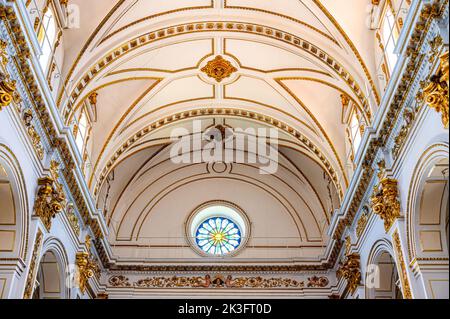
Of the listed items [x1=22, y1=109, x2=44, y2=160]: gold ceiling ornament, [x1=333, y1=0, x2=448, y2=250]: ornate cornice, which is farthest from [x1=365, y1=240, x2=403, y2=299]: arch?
[x1=22, y1=109, x2=44, y2=160]: gold ceiling ornament

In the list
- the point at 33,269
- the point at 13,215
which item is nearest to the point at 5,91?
the point at 13,215

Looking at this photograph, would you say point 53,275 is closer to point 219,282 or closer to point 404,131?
point 219,282

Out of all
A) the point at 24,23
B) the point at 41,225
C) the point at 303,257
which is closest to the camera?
the point at 24,23

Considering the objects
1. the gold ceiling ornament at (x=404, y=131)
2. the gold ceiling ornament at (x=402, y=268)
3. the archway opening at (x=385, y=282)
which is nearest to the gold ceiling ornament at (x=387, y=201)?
the gold ceiling ornament at (x=402, y=268)

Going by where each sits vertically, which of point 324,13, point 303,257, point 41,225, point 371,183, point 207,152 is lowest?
point 41,225

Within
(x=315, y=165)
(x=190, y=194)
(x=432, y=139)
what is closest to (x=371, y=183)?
(x=432, y=139)

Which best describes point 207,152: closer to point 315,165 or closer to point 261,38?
point 315,165

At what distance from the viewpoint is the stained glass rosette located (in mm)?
21200

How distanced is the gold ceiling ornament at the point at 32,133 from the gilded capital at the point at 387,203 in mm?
7462

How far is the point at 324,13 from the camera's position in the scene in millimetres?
14195

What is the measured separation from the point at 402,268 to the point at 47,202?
7.73 metres

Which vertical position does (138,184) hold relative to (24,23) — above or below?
above

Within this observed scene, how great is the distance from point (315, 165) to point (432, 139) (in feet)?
32.5
